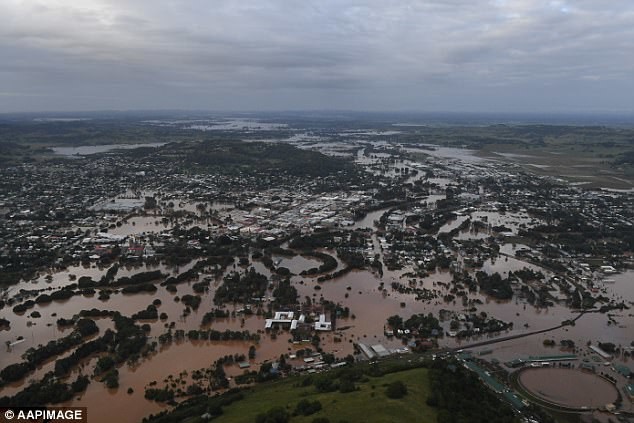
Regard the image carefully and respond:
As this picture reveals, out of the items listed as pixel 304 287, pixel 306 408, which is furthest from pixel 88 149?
pixel 306 408

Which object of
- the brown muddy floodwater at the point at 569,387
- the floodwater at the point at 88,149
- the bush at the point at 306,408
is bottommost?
the brown muddy floodwater at the point at 569,387

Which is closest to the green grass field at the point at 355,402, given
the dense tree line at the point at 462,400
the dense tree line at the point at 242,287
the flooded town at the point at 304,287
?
the dense tree line at the point at 462,400

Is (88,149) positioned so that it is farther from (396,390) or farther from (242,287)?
(396,390)

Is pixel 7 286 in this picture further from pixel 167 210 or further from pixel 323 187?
pixel 323 187

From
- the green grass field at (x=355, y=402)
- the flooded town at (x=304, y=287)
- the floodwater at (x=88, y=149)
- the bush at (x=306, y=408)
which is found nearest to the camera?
the green grass field at (x=355, y=402)

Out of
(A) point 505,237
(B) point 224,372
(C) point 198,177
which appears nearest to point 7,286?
(B) point 224,372

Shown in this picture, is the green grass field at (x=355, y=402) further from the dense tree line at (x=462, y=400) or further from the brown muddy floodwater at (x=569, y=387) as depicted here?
the brown muddy floodwater at (x=569, y=387)
